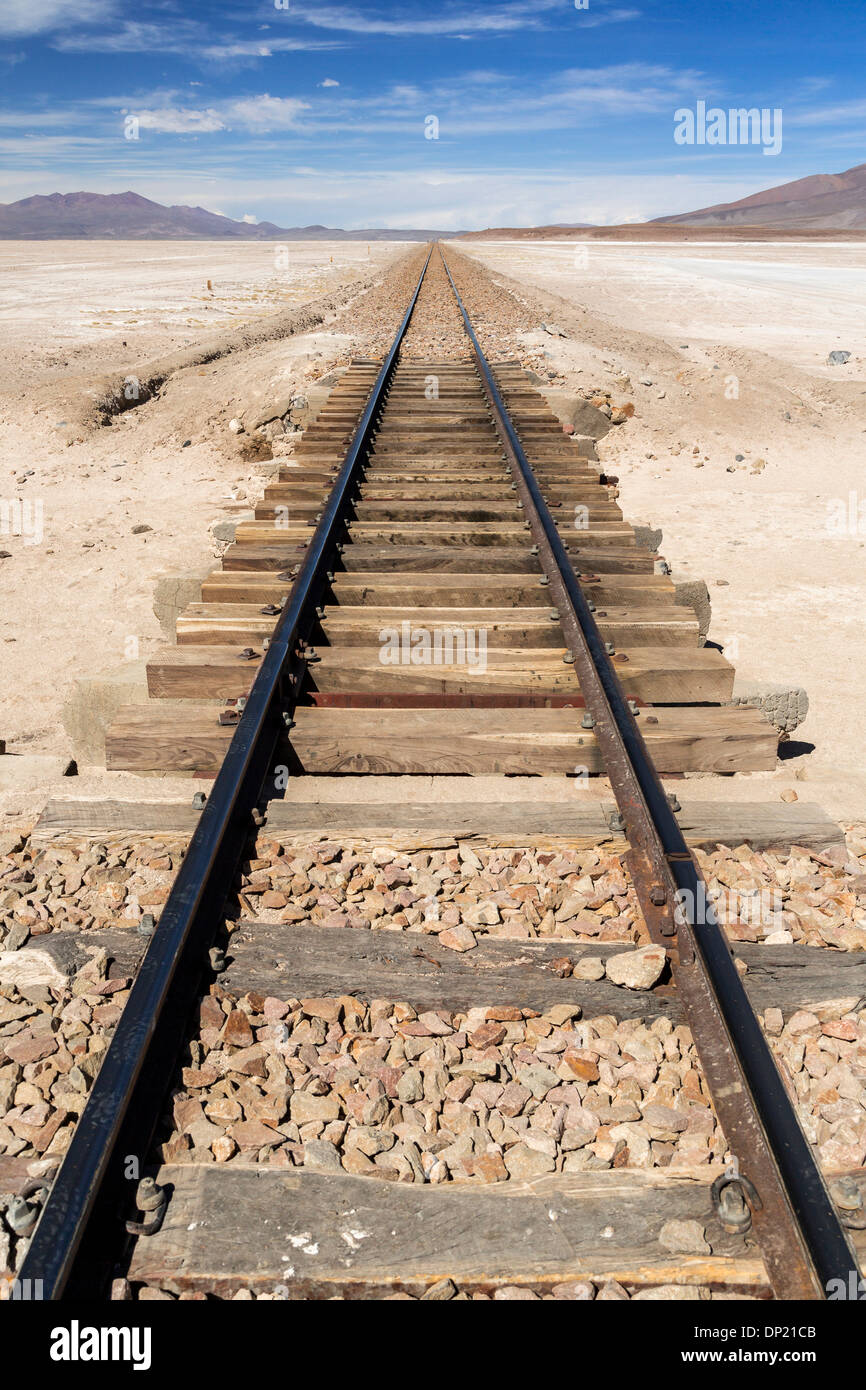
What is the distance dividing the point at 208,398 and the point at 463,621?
9.15m

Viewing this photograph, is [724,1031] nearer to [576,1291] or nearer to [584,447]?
[576,1291]

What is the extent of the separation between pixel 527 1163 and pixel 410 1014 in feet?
1.71

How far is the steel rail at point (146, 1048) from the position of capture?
69.6 inches

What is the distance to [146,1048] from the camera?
215 cm

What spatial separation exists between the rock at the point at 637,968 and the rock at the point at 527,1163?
0.59 m

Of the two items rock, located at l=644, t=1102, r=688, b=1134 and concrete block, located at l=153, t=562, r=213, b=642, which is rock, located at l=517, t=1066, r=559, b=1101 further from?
concrete block, located at l=153, t=562, r=213, b=642

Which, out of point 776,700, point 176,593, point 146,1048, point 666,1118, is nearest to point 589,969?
point 666,1118

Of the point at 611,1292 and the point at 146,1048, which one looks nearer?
the point at 611,1292

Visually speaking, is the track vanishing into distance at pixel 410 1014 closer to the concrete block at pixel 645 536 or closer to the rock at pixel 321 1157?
the rock at pixel 321 1157

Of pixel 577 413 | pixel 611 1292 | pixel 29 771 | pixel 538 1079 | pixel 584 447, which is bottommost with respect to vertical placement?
pixel 611 1292

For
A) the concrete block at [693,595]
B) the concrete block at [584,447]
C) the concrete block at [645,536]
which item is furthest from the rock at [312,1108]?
the concrete block at [584,447]

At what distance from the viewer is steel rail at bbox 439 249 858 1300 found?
1813 mm
